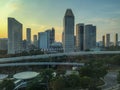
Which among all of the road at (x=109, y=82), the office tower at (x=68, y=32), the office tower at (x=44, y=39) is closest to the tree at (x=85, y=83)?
the road at (x=109, y=82)

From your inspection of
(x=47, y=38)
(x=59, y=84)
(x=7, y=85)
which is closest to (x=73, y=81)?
(x=59, y=84)

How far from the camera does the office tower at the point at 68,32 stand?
181 ft

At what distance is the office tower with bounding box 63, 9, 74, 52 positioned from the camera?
55100 mm

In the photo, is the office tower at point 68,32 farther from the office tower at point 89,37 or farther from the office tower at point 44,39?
the office tower at point 44,39

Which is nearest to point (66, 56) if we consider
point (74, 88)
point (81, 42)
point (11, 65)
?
point (11, 65)

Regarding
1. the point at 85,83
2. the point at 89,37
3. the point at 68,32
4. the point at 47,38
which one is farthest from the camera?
the point at 47,38

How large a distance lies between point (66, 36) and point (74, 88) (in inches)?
1658

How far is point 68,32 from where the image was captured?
57562 millimetres

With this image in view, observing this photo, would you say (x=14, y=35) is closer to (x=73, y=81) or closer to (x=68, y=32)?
(x=68, y=32)

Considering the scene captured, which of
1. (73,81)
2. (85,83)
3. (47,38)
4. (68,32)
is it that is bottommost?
(85,83)

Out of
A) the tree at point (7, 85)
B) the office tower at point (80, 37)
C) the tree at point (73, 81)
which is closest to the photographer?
the tree at point (73, 81)

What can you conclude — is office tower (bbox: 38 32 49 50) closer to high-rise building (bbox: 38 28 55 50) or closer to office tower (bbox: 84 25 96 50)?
high-rise building (bbox: 38 28 55 50)

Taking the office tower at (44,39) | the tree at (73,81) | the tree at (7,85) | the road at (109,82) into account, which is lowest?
the road at (109,82)

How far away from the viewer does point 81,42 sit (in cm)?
6506
